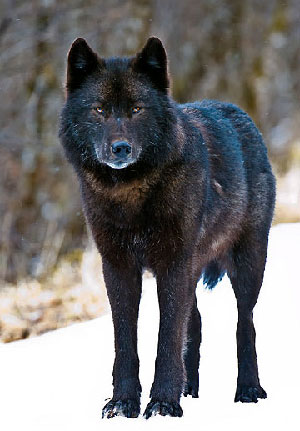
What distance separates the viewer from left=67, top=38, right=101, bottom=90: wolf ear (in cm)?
467

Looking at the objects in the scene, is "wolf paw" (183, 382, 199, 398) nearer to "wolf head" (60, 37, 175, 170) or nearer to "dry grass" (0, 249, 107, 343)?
"wolf head" (60, 37, 175, 170)

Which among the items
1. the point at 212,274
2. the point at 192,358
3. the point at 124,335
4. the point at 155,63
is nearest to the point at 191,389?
the point at 192,358

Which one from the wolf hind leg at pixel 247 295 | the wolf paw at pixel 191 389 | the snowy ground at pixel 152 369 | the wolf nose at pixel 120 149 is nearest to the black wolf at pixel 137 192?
the wolf nose at pixel 120 149

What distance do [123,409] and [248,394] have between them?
978mm

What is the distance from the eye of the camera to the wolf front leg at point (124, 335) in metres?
4.59

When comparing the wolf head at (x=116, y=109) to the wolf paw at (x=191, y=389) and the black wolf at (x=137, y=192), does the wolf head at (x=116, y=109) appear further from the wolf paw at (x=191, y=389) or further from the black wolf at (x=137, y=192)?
the wolf paw at (x=191, y=389)

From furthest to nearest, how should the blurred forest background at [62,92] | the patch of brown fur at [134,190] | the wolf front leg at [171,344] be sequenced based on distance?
the blurred forest background at [62,92] < the patch of brown fur at [134,190] < the wolf front leg at [171,344]

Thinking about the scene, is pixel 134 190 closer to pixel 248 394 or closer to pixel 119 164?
pixel 119 164

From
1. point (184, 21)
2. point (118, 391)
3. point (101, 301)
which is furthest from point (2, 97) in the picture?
point (118, 391)

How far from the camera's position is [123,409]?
15.0 feet

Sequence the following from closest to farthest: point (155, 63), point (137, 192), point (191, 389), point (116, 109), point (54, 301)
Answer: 1. point (116, 109)
2. point (137, 192)
3. point (155, 63)
4. point (191, 389)
5. point (54, 301)

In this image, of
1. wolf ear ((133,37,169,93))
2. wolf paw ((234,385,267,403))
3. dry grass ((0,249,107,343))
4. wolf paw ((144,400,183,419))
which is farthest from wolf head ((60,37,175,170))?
dry grass ((0,249,107,343))

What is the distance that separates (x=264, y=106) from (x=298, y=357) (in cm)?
835

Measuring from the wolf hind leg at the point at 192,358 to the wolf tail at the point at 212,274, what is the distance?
14.8 inches
